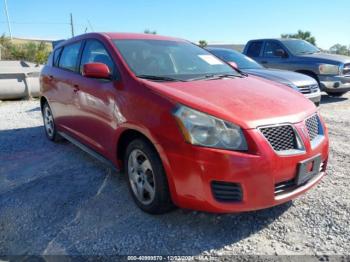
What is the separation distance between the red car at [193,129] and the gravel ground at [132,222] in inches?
10.8

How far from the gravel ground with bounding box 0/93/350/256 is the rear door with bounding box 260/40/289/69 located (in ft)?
19.1

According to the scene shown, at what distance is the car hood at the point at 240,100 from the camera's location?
8.00ft

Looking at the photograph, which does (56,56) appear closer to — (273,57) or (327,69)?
(273,57)

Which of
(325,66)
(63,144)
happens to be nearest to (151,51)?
(63,144)

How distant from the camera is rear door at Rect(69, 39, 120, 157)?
10.6 feet

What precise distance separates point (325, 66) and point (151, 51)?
657cm

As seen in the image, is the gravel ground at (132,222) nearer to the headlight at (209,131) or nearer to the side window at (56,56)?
the headlight at (209,131)

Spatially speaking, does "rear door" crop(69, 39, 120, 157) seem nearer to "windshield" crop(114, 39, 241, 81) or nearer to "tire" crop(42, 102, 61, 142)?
"windshield" crop(114, 39, 241, 81)

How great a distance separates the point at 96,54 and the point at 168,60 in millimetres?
868

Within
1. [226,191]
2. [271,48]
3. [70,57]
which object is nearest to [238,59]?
[271,48]

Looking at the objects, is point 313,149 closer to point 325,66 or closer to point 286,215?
point 286,215

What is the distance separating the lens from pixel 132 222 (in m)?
2.84

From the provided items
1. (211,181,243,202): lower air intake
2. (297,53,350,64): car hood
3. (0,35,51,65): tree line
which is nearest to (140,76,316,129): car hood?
(211,181,243,202): lower air intake

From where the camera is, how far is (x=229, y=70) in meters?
3.88
